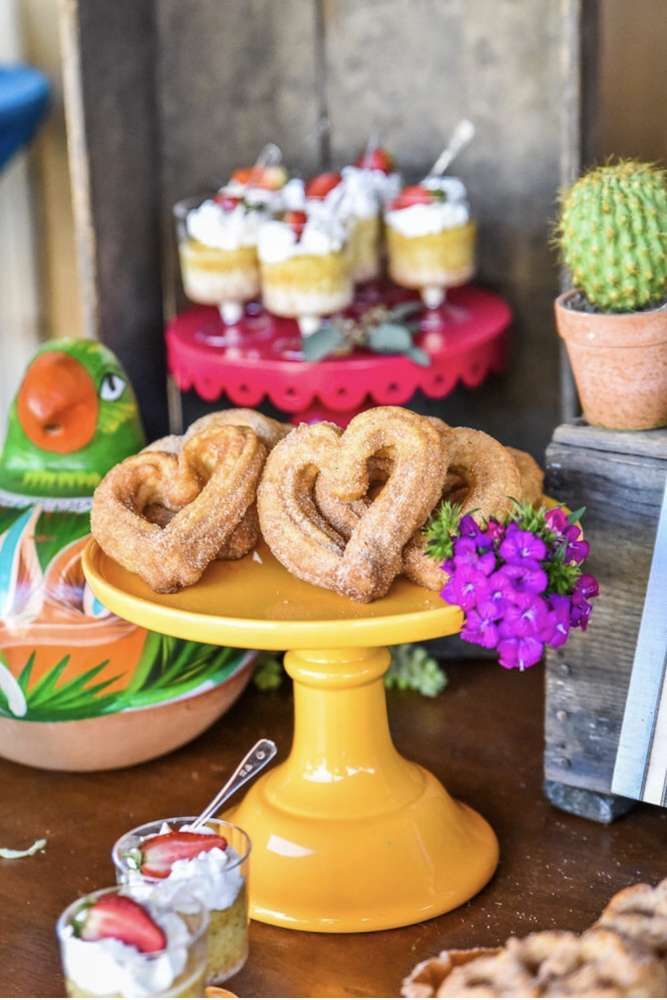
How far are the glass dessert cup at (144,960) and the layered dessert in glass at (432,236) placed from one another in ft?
4.29

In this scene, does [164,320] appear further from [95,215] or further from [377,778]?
[377,778]

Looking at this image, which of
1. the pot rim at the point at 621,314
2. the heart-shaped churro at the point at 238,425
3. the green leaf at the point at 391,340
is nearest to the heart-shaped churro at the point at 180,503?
the heart-shaped churro at the point at 238,425

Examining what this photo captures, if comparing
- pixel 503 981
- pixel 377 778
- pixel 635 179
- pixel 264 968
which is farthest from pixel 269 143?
pixel 503 981

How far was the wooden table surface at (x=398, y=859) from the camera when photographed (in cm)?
154

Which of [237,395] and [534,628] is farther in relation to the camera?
[237,395]

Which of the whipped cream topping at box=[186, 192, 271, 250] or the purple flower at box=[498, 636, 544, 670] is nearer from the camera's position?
the purple flower at box=[498, 636, 544, 670]

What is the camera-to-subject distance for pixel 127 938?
3.75 ft

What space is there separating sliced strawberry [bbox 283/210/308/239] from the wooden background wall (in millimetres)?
310

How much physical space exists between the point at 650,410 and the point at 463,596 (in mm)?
396

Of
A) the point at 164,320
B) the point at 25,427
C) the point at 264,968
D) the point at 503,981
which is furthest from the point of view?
the point at 164,320

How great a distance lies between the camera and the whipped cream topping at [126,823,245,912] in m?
1.19

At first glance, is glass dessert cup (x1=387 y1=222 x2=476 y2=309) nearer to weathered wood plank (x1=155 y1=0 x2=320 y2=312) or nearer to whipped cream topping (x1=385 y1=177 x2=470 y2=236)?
whipped cream topping (x1=385 y1=177 x2=470 y2=236)

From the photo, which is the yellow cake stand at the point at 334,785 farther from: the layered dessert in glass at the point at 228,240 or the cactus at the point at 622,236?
the layered dessert in glass at the point at 228,240

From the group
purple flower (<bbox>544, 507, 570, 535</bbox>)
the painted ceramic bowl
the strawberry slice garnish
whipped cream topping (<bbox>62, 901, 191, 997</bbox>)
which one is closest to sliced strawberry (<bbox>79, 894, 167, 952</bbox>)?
whipped cream topping (<bbox>62, 901, 191, 997</bbox>)
